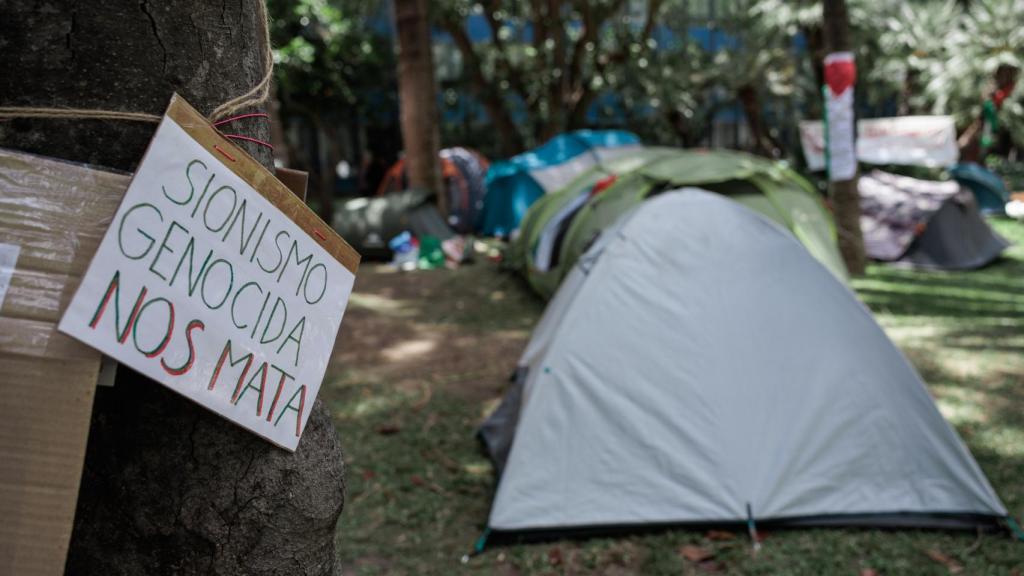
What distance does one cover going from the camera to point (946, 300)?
731 centimetres

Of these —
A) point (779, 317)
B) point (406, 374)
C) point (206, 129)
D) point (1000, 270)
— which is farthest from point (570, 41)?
point (206, 129)

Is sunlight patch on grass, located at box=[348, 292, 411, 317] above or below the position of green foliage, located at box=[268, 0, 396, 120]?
below

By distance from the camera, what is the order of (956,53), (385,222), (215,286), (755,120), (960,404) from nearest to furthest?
(215,286) → (960,404) → (385,222) → (956,53) → (755,120)

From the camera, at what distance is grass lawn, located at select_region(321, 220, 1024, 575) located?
3033 millimetres

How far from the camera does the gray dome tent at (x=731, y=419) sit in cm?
317

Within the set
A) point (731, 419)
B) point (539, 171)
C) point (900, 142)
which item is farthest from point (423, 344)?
point (900, 142)

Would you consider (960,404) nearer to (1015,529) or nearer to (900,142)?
(1015,529)

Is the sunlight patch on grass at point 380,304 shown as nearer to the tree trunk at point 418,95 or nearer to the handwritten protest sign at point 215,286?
the tree trunk at point 418,95

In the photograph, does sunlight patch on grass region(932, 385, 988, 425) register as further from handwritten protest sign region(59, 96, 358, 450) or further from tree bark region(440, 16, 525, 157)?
tree bark region(440, 16, 525, 157)

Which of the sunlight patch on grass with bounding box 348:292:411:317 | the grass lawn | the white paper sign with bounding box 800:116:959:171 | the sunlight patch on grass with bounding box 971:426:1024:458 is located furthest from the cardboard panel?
the white paper sign with bounding box 800:116:959:171

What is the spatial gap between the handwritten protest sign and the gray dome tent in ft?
7.16

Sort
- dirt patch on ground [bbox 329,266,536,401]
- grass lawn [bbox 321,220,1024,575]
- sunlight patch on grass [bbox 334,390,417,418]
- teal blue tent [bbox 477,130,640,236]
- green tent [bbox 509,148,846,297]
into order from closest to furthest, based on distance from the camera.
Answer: grass lawn [bbox 321,220,1024,575]
sunlight patch on grass [bbox 334,390,417,418]
dirt patch on ground [bbox 329,266,536,401]
green tent [bbox 509,148,846,297]
teal blue tent [bbox 477,130,640,236]

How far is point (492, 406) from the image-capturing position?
4871 millimetres

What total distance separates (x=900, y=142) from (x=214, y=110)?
15.5 metres
